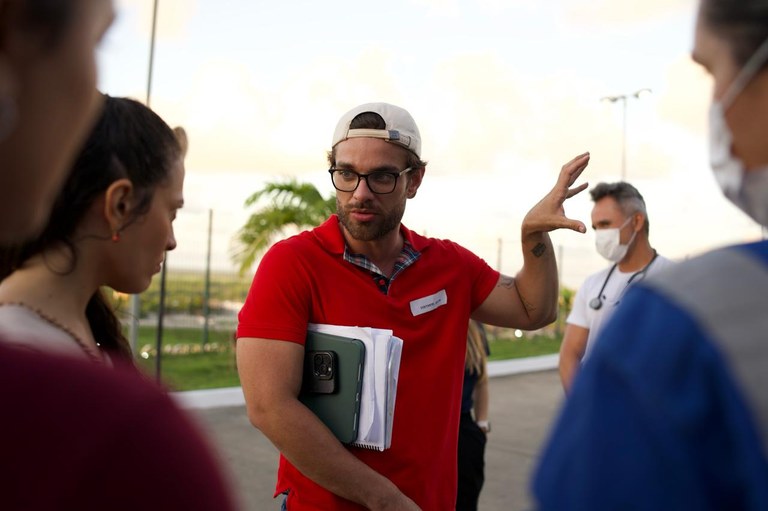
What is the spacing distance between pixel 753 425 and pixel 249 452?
22.7 feet

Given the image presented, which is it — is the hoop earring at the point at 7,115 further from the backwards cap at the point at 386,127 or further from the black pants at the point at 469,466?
the black pants at the point at 469,466

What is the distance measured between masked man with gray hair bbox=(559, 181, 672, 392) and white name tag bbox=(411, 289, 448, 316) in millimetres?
2149

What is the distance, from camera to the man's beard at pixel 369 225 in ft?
8.67

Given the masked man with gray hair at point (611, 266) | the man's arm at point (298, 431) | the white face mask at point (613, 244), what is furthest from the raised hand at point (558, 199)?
the white face mask at point (613, 244)

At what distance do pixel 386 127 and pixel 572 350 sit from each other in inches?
104

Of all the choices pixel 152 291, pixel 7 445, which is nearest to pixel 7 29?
pixel 7 445

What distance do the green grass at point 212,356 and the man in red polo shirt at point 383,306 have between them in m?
7.64

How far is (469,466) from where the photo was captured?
440cm

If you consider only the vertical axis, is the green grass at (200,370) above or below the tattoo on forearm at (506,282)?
below

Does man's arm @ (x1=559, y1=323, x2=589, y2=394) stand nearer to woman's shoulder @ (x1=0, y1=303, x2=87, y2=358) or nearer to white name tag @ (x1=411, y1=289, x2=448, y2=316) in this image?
white name tag @ (x1=411, y1=289, x2=448, y2=316)

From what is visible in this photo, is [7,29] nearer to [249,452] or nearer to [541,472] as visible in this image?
[541,472]

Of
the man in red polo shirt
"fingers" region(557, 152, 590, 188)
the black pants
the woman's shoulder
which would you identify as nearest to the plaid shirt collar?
the man in red polo shirt

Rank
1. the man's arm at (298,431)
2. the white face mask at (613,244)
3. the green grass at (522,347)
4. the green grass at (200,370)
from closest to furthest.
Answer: the man's arm at (298,431), the white face mask at (613,244), the green grass at (200,370), the green grass at (522,347)

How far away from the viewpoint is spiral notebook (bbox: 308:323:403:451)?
2330 mm
